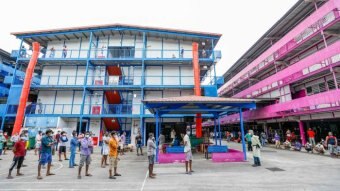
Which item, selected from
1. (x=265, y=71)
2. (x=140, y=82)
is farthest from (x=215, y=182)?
(x=265, y=71)

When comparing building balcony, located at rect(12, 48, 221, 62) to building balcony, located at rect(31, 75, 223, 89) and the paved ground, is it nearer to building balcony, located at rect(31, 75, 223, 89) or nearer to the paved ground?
building balcony, located at rect(31, 75, 223, 89)

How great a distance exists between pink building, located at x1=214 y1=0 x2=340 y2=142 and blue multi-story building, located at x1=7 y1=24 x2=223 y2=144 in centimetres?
726

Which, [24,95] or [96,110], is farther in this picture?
[96,110]

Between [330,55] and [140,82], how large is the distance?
17.8 metres

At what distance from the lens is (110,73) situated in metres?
23.1

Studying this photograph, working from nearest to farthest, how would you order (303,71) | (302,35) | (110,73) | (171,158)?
(171,158) → (303,71) → (302,35) → (110,73)

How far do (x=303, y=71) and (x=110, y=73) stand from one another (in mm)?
20844

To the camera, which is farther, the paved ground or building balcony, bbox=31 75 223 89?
building balcony, bbox=31 75 223 89

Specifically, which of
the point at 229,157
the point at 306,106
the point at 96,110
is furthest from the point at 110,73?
the point at 306,106

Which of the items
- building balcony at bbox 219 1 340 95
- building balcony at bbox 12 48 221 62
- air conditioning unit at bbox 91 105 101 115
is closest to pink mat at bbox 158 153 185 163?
air conditioning unit at bbox 91 105 101 115

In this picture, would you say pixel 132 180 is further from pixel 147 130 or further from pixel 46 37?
pixel 46 37

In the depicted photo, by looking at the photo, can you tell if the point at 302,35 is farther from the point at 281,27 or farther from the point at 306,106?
the point at 306,106

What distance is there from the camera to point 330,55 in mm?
14820

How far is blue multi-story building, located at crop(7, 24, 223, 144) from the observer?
2116 centimetres
